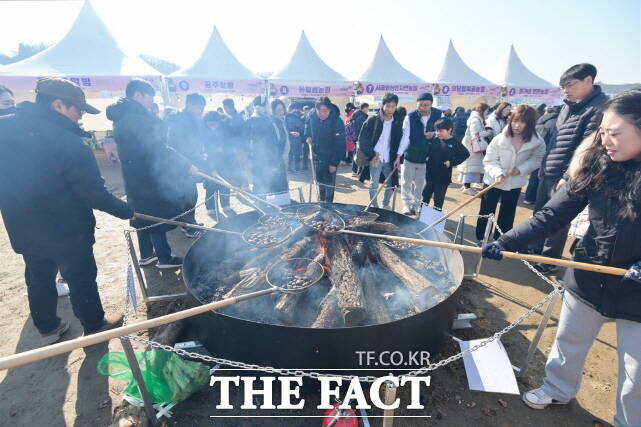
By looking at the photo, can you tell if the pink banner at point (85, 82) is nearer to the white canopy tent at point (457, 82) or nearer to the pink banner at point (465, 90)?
the pink banner at point (465, 90)

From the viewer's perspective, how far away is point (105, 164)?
1295 centimetres

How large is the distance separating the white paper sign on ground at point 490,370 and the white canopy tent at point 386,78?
48.4 ft

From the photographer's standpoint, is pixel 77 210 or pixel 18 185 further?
pixel 77 210

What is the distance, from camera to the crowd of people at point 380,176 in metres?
2.21

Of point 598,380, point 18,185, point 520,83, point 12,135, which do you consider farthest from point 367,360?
point 520,83

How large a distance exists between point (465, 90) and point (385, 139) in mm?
13699

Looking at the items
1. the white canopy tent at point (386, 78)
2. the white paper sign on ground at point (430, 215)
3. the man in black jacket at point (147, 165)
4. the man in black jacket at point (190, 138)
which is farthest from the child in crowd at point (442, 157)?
the white canopy tent at point (386, 78)

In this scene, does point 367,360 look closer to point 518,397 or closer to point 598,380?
point 518,397

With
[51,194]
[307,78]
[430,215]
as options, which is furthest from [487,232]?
[307,78]

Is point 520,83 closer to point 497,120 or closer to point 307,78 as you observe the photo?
point 307,78

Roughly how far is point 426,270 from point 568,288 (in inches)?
78.1

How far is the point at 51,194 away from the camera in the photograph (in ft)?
10.3

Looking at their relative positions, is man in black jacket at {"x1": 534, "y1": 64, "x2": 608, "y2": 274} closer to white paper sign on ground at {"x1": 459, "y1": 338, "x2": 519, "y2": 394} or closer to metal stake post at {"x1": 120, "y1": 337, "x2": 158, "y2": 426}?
white paper sign on ground at {"x1": 459, "y1": 338, "x2": 519, "y2": 394}

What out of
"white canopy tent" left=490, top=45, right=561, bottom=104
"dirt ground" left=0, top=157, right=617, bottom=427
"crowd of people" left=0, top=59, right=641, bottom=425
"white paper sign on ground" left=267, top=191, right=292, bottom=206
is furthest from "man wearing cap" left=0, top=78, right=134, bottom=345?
"white canopy tent" left=490, top=45, right=561, bottom=104
